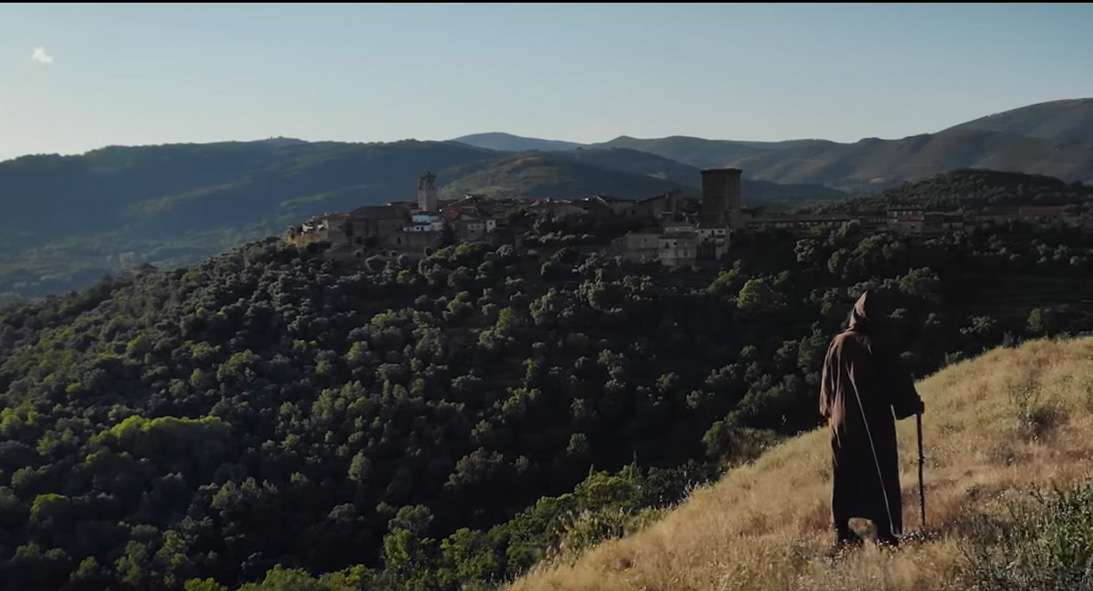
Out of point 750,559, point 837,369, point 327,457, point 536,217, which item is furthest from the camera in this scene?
point 536,217

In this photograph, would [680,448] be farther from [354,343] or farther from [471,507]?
[354,343]

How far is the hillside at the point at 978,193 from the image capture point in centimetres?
5908

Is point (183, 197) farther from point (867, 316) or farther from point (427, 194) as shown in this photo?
point (867, 316)

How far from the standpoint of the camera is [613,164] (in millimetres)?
195375

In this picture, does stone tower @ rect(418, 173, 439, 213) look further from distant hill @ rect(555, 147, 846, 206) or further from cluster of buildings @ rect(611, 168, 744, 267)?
distant hill @ rect(555, 147, 846, 206)

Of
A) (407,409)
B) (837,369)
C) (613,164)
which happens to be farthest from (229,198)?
(837,369)

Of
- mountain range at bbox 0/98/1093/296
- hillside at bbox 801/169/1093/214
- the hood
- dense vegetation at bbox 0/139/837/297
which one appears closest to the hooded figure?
the hood

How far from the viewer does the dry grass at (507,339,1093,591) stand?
5.00 m

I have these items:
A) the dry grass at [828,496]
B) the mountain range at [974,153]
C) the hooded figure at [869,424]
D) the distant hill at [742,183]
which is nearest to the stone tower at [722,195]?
the dry grass at [828,496]

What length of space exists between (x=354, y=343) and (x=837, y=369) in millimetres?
27514

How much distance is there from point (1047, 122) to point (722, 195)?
15679cm

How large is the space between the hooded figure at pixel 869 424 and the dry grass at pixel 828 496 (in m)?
0.30

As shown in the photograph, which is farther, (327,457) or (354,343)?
(354,343)

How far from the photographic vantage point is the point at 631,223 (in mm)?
42969
